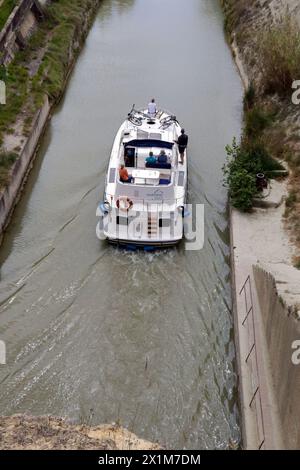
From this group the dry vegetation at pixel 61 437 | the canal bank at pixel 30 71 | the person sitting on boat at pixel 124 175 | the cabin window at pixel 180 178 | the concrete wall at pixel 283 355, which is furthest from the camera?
the canal bank at pixel 30 71

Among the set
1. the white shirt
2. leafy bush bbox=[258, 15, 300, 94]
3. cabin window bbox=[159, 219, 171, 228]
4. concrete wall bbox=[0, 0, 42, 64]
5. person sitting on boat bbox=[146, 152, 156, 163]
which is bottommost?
cabin window bbox=[159, 219, 171, 228]

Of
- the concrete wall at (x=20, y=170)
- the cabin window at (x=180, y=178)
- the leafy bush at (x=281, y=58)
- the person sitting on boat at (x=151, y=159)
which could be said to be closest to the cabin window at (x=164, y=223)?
the cabin window at (x=180, y=178)

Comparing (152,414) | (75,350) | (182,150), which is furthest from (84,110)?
(152,414)

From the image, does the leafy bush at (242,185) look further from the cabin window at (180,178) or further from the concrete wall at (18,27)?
the concrete wall at (18,27)

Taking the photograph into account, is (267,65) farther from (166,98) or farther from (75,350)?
(75,350)

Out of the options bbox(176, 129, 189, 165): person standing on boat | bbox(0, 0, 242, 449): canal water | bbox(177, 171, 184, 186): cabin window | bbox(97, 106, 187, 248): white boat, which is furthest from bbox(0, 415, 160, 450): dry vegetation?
bbox(176, 129, 189, 165): person standing on boat

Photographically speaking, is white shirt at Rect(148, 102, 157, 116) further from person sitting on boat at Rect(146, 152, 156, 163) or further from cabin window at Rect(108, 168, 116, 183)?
cabin window at Rect(108, 168, 116, 183)
